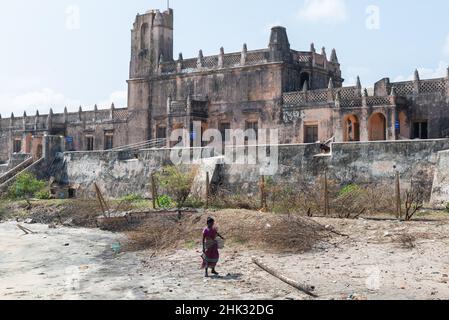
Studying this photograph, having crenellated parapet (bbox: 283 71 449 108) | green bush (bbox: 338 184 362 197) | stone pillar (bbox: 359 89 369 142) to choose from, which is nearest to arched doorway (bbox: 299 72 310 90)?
crenellated parapet (bbox: 283 71 449 108)

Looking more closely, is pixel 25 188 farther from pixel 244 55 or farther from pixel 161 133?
pixel 244 55

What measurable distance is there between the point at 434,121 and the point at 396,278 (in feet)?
62.1

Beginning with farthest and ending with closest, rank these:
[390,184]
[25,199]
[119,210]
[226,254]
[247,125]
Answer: [247,125]
[25,199]
[119,210]
[390,184]
[226,254]

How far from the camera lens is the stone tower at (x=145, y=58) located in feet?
123

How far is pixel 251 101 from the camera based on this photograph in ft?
108

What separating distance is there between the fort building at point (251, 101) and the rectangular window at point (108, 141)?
72 millimetres

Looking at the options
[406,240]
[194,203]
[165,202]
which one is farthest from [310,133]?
[406,240]

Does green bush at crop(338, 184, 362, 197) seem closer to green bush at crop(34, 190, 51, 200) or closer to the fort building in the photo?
the fort building

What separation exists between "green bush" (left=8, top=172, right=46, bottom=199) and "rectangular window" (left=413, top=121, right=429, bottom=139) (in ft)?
62.6

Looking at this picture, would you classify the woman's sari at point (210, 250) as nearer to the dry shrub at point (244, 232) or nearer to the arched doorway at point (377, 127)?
the dry shrub at point (244, 232)

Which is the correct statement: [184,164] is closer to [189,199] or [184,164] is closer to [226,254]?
[189,199]

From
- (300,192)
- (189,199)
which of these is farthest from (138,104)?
(300,192)

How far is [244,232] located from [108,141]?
27321mm

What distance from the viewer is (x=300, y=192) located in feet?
67.7
